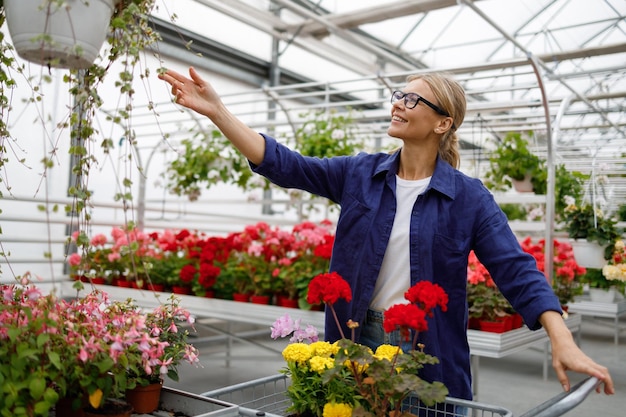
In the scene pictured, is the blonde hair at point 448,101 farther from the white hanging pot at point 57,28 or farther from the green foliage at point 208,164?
the green foliage at point 208,164

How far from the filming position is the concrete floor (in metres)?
3.78

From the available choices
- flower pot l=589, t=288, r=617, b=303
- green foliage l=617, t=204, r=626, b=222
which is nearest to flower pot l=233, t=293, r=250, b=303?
green foliage l=617, t=204, r=626, b=222

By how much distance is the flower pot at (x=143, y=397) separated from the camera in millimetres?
1139

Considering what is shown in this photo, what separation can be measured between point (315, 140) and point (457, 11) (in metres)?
4.32

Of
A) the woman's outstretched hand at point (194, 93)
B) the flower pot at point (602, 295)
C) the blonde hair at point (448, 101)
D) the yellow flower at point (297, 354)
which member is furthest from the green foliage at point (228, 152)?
the yellow flower at point (297, 354)

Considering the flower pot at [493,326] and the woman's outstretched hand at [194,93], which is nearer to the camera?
the woman's outstretched hand at [194,93]

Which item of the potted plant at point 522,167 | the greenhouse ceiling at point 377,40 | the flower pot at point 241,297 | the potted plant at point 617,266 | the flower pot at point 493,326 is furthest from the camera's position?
the greenhouse ceiling at point 377,40

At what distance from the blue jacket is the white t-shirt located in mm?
23

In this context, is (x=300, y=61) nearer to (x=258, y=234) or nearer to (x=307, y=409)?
(x=258, y=234)

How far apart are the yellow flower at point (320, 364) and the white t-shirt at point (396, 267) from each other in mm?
403

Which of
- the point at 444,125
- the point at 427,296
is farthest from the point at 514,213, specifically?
the point at 427,296

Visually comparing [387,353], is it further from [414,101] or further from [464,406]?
[414,101]

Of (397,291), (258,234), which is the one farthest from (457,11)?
(397,291)

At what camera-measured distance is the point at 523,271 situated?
1372mm
